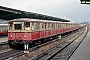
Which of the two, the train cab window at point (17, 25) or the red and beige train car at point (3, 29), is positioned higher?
the train cab window at point (17, 25)

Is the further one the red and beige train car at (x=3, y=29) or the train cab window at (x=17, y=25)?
the red and beige train car at (x=3, y=29)

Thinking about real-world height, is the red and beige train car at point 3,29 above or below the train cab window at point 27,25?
below

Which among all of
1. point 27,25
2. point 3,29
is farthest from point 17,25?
point 3,29

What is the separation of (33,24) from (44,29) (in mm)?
3742

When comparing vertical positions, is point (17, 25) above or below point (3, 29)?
above

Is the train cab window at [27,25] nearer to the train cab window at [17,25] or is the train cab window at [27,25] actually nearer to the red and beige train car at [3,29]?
the train cab window at [17,25]

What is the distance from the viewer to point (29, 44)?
60.8 feet

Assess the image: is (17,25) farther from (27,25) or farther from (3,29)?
(3,29)

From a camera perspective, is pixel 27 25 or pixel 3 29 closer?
pixel 27 25

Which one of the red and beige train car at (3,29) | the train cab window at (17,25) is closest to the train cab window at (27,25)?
the train cab window at (17,25)

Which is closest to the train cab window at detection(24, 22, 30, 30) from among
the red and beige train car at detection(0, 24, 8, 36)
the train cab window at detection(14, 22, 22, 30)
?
the train cab window at detection(14, 22, 22, 30)

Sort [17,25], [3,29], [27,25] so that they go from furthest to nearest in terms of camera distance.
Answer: [3,29], [17,25], [27,25]

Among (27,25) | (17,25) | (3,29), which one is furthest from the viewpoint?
(3,29)

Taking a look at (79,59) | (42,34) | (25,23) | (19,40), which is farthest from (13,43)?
(79,59)
